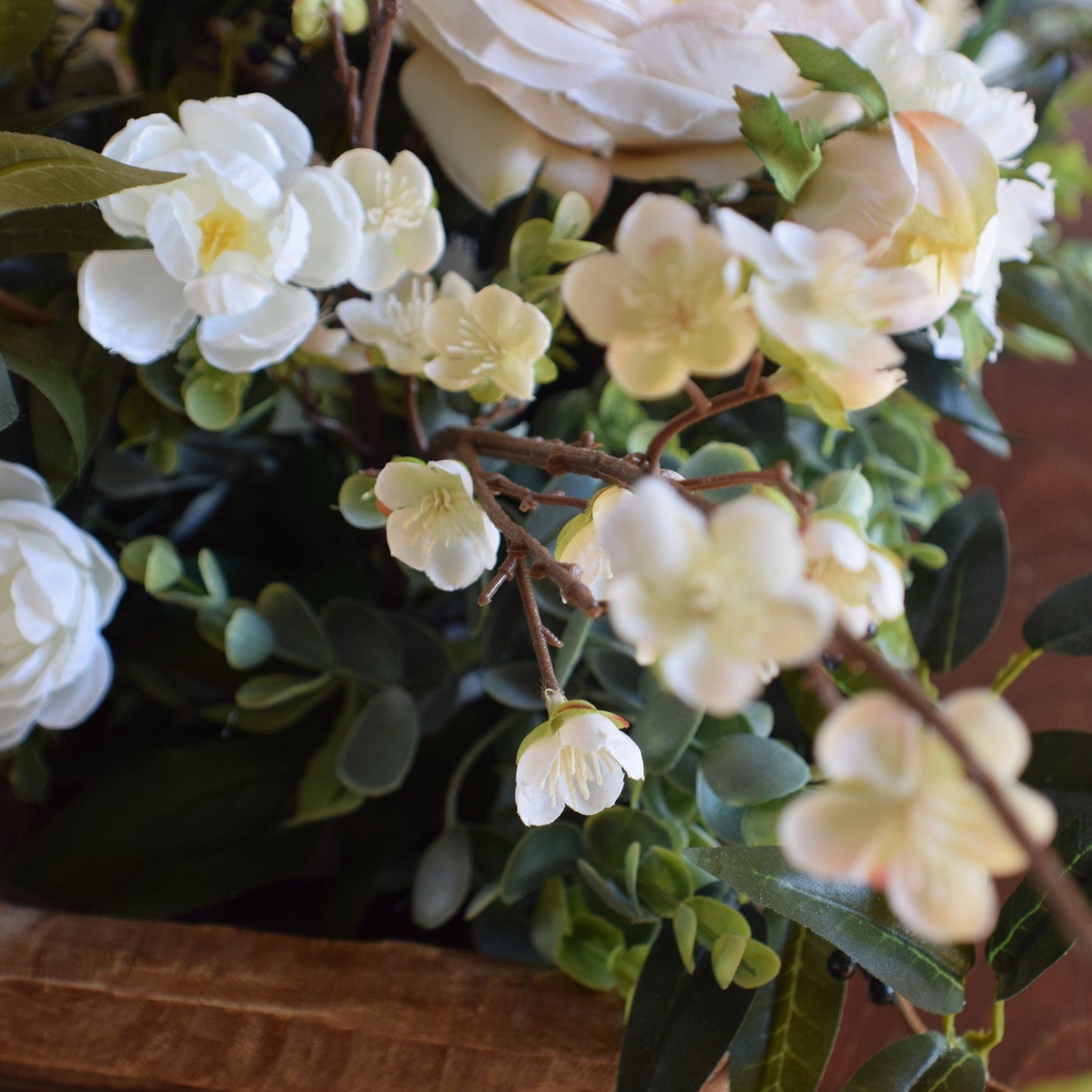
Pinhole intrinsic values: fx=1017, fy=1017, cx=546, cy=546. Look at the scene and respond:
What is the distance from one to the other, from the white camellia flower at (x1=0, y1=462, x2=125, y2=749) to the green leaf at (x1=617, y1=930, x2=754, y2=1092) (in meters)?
0.21

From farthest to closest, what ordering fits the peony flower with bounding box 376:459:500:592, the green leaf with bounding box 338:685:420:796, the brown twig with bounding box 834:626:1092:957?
1. the green leaf with bounding box 338:685:420:796
2. the peony flower with bounding box 376:459:500:592
3. the brown twig with bounding box 834:626:1092:957

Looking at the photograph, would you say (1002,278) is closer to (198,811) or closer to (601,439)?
(601,439)

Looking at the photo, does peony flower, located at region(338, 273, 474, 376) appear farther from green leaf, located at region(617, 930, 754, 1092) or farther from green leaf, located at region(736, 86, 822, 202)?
green leaf, located at region(617, 930, 754, 1092)

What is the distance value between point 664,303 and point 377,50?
159mm

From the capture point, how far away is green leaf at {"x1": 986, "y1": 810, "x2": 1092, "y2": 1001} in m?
0.28

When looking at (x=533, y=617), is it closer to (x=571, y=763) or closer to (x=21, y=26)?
(x=571, y=763)

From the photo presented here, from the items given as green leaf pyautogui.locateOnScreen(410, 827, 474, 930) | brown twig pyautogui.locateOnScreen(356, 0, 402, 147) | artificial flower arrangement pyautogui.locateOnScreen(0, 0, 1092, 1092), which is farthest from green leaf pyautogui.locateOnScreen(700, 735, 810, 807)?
brown twig pyautogui.locateOnScreen(356, 0, 402, 147)

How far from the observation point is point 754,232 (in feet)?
0.55

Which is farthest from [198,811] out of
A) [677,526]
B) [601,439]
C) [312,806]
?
[677,526]

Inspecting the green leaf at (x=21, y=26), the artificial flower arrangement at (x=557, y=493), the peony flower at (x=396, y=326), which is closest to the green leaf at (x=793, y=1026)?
the artificial flower arrangement at (x=557, y=493)

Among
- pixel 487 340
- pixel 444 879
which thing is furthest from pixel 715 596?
pixel 444 879

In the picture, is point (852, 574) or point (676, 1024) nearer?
point (852, 574)

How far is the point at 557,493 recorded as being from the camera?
31 cm

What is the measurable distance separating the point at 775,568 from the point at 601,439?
0.25m
